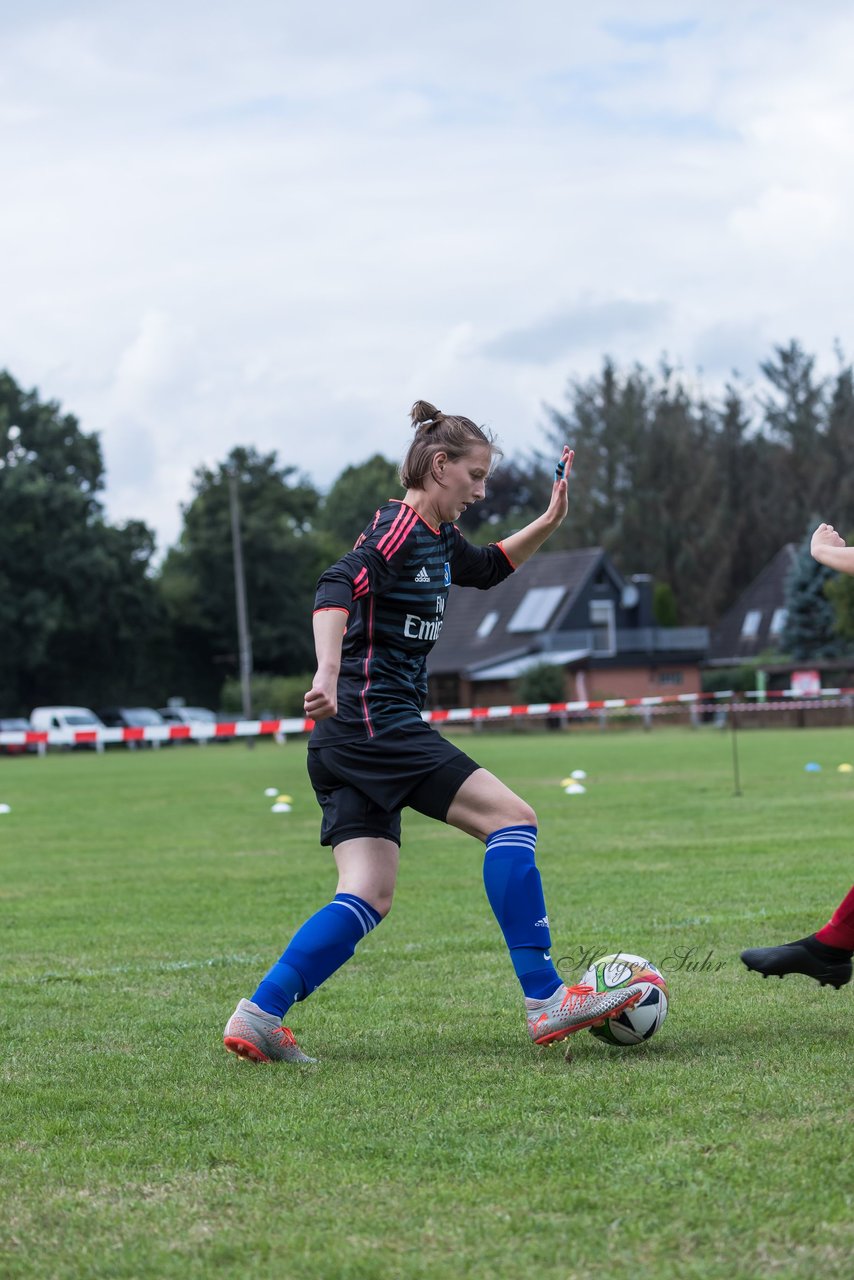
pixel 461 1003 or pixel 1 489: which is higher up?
pixel 1 489

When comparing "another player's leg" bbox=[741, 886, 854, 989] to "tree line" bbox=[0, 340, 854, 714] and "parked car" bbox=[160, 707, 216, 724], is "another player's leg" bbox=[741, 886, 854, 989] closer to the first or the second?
"tree line" bbox=[0, 340, 854, 714]

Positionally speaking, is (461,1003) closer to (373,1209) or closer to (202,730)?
(373,1209)

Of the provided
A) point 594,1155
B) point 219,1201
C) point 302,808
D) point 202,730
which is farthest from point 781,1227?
point 202,730

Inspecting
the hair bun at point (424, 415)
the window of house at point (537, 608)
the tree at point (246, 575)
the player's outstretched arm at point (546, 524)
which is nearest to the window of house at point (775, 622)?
the window of house at point (537, 608)

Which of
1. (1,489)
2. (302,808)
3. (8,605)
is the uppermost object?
(1,489)

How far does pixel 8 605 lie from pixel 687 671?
2824cm

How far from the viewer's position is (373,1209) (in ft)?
10.8

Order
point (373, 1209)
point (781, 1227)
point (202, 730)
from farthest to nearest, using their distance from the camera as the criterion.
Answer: point (202, 730), point (373, 1209), point (781, 1227)

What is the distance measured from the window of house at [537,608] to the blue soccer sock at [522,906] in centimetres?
6277

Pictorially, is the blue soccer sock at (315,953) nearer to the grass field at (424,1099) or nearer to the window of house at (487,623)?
the grass field at (424,1099)

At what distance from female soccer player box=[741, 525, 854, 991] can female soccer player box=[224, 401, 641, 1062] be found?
28.1 inches

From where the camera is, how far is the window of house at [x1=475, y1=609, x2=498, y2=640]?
69.3 metres

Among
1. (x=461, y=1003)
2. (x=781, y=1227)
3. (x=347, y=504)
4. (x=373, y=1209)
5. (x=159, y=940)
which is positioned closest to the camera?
(x=781, y=1227)

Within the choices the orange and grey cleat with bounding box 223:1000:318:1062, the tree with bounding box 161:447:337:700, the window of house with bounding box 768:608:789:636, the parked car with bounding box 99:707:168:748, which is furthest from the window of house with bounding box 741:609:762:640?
the orange and grey cleat with bounding box 223:1000:318:1062
